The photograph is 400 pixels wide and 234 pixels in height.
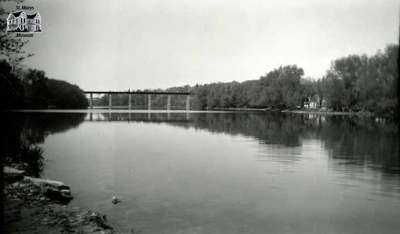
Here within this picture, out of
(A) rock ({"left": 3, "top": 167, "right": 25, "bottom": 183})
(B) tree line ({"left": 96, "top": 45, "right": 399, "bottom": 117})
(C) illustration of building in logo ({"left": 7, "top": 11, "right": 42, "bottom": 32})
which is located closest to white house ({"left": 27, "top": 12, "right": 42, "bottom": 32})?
(C) illustration of building in logo ({"left": 7, "top": 11, "right": 42, "bottom": 32})

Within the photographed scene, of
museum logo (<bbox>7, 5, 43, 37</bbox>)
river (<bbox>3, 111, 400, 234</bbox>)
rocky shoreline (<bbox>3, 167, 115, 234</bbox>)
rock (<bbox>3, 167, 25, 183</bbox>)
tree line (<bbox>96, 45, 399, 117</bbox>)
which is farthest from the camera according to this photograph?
tree line (<bbox>96, 45, 399, 117</bbox>)

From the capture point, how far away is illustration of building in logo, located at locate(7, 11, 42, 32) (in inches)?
493

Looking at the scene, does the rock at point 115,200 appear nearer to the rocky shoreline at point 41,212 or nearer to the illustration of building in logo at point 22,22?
the rocky shoreline at point 41,212

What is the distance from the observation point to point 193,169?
83.6 ft

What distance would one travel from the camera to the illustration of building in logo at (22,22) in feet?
41.1

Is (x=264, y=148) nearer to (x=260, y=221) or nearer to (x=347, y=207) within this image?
(x=347, y=207)

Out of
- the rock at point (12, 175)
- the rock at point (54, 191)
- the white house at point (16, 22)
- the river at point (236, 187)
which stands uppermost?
the white house at point (16, 22)

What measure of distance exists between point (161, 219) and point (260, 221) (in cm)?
379

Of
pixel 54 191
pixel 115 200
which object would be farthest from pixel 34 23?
pixel 115 200

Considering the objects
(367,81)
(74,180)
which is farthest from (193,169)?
(367,81)

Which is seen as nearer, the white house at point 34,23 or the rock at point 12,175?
the white house at point 34,23

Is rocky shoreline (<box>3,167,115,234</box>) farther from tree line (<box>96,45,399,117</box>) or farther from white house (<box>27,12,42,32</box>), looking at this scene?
tree line (<box>96,45,399,117</box>)

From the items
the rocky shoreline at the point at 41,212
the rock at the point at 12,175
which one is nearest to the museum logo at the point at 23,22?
the rocky shoreline at the point at 41,212

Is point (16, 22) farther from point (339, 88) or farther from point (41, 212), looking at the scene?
point (339, 88)
